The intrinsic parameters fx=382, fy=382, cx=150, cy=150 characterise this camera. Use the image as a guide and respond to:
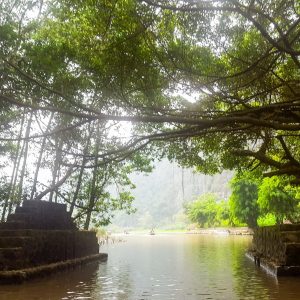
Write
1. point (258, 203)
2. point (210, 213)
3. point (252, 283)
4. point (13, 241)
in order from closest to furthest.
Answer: point (252, 283), point (13, 241), point (258, 203), point (210, 213)

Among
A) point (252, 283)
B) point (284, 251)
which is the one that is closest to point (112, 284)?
point (252, 283)

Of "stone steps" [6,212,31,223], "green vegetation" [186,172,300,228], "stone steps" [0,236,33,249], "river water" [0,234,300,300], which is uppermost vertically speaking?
"green vegetation" [186,172,300,228]

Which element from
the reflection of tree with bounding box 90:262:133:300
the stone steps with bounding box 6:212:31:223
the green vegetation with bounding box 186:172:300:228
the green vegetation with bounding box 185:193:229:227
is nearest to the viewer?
the reflection of tree with bounding box 90:262:133:300

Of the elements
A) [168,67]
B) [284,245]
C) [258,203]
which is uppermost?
[258,203]

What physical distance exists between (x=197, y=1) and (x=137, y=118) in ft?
6.74

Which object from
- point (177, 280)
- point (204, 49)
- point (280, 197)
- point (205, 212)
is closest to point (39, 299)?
point (177, 280)

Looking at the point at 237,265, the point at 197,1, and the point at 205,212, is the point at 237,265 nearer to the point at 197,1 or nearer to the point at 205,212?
the point at 197,1

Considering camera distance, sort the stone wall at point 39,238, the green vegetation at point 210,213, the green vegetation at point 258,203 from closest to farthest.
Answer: the stone wall at point 39,238 < the green vegetation at point 258,203 < the green vegetation at point 210,213

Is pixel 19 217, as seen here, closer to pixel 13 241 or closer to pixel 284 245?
pixel 13 241

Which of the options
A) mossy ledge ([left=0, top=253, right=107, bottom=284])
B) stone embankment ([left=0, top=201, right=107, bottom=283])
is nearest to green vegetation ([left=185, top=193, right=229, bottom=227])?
stone embankment ([left=0, top=201, right=107, bottom=283])

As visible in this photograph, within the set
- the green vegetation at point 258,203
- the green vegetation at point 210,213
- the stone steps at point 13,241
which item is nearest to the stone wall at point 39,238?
the stone steps at point 13,241

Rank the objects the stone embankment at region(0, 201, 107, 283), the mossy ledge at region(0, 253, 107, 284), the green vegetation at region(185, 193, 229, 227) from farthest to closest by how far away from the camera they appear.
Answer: the green vegetation at region(185, 193, 229, 227) < the stone embankment at region(0, 201, 107, 283) < the mossy ledge at region(0, 253, 107, 284)

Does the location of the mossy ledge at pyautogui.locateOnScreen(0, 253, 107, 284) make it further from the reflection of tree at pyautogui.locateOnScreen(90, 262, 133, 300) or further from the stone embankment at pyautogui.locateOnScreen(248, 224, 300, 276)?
the stone embankment at pyautogui.locateOnScreen(248, 224, 300, 276)

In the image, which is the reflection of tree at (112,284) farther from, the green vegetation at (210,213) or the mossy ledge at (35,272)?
the green vegetation at (210,213)
